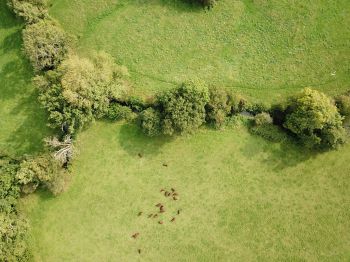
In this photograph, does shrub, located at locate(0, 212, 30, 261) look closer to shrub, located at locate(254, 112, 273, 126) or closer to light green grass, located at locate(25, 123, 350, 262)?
light green grass, located at locate(25, 123, 350, 262)

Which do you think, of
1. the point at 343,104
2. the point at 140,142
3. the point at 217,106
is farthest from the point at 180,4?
the point at 343,104

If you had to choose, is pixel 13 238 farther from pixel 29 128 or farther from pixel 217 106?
pixel 217 106

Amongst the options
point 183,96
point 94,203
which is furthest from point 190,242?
point 183,96

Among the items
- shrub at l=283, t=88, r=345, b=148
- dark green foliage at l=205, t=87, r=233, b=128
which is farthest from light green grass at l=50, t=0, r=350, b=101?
shrub at l=283, t=88, r=345, b=148

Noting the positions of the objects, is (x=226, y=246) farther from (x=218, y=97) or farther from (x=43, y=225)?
(x=43, y=225)

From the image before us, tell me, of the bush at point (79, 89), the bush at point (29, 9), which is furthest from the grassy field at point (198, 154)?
the bush at point (79, 89)

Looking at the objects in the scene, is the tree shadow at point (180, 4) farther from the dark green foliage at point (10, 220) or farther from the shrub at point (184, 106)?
the dark green foliage at point (10, 220)
